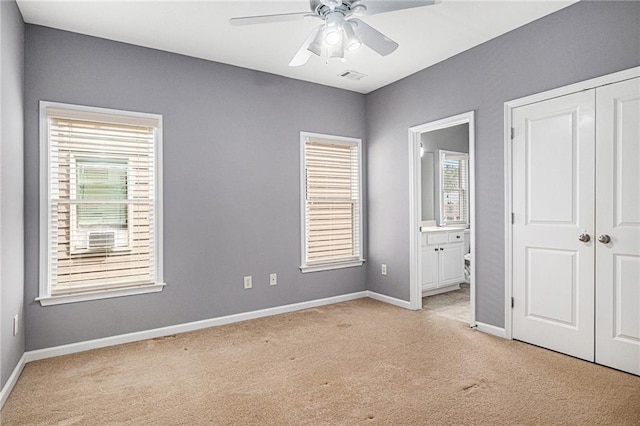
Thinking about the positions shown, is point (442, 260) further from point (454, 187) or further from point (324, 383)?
point (324, 383)

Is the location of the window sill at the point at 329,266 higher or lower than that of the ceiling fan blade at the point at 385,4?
lower

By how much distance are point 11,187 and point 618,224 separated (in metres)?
4.28

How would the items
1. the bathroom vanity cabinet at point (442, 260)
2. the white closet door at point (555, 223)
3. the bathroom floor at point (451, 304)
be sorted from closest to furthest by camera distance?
1. the white closet door at point (555, 223)
2. the bathroom floor at point (451, 304)
3. the bathroom vanity cabinet at point (442, 260)

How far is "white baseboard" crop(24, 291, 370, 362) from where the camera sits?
3.06 meters

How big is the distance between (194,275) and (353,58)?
2759 mm

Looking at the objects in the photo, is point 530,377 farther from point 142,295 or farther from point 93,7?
point 93,7

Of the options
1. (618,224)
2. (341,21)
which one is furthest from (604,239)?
(341,21)

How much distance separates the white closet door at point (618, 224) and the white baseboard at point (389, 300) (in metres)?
1.98

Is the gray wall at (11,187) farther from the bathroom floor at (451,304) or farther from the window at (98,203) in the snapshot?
the bathroom floor at (451,304)

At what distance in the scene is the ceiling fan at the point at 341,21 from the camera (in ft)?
7.18

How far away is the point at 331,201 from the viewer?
4.69 meters

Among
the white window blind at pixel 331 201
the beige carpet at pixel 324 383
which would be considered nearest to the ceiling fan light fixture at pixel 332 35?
the white window blind at pixel 331 201

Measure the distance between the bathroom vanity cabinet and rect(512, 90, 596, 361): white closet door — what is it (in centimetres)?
160

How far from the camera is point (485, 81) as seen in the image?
3.52 meters
